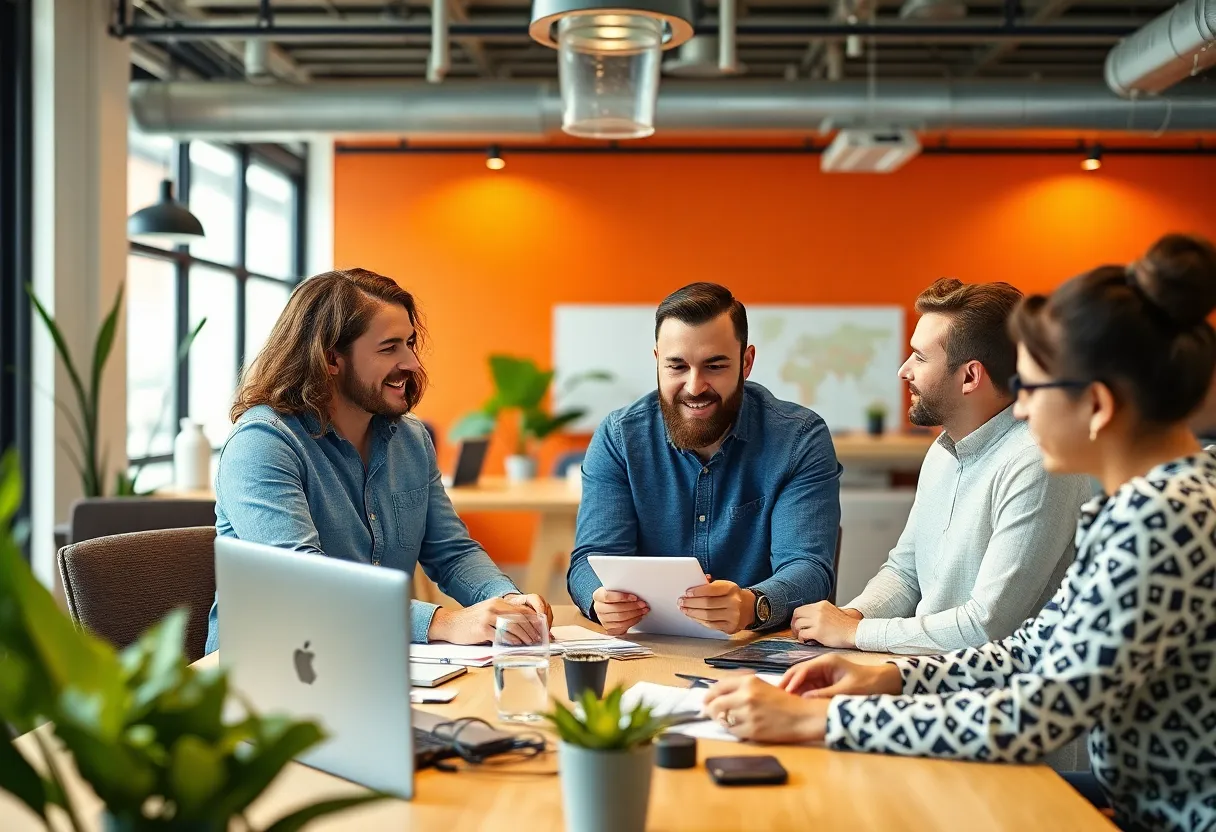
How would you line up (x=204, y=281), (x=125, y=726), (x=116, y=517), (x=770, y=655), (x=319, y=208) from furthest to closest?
(x=319, y=208) < (x=204, y=281) < (x=116, y=517) < (x=770, y=655) < (x=125, y=726)

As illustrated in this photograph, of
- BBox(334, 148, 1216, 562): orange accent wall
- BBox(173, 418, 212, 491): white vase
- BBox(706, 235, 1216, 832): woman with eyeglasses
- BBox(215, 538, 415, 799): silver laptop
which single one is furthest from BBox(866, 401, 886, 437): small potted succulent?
BBox(215, 538, 415, 799): silver laptop

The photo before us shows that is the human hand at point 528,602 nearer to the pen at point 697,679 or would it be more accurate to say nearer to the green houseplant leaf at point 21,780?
the pen at point 697,679

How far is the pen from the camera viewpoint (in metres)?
1.81

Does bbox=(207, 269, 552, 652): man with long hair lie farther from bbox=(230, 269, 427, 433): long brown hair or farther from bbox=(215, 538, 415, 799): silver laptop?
bbox=(215, 538, 415, 799): silver laptop

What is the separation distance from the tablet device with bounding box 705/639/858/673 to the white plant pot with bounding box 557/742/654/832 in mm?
755

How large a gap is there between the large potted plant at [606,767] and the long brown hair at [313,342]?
127cm

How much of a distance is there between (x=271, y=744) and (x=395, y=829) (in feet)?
1.69

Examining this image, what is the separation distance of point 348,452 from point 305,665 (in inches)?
40.6

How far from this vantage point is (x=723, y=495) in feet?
8.42

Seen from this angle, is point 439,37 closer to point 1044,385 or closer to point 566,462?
point 566,462

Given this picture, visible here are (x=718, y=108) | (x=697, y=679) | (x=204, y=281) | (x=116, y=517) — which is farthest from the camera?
(x=204, y=281)

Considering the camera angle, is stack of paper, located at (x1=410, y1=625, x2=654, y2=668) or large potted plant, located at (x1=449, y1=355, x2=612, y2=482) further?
large potted plant, located at (x1=449, y1=355, x2=612, y2=482)

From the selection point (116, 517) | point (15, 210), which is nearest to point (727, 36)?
point (15, 210)

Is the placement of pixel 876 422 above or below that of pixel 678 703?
above
